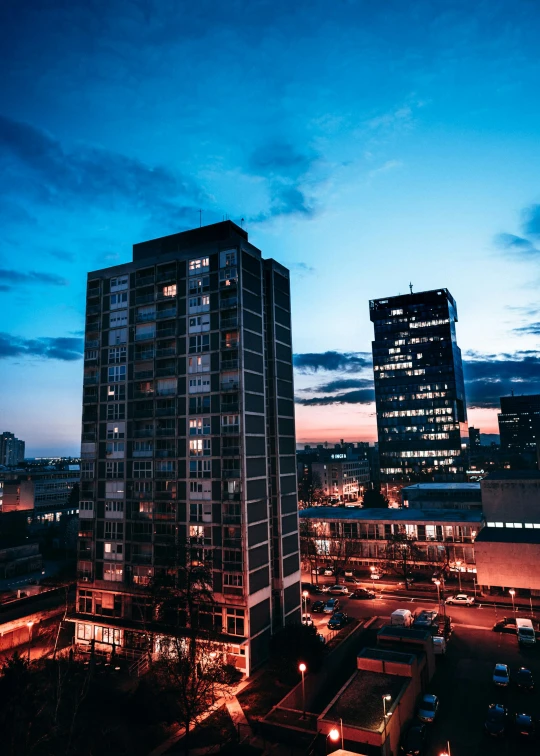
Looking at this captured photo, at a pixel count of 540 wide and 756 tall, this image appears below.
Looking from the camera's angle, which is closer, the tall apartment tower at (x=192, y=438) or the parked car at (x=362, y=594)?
the tall apartment tower at (x=192, y=438)

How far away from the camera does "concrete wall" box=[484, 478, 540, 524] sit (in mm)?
90875

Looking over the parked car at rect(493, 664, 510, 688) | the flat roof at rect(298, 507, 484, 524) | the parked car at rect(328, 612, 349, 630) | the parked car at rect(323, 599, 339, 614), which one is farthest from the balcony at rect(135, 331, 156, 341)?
the flat roof at rect(298, 507, 484, 524)

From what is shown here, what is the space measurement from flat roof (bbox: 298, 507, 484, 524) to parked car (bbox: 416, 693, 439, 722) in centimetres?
Result: 5161

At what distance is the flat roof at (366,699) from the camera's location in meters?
37.8

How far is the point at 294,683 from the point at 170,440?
30.9 meters

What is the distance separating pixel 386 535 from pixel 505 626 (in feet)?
112

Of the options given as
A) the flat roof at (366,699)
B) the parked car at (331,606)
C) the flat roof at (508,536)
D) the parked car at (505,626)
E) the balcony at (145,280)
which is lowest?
the parked car at (331,606)

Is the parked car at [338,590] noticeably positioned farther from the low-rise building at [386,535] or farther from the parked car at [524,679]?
the parked car at [524,679]

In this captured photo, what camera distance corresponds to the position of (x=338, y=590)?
84125mm

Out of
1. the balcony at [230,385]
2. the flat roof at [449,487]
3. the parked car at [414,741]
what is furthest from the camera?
the flat roof at [449,487]

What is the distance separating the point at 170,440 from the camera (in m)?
63.3

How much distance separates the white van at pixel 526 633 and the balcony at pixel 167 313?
58351 millimetres

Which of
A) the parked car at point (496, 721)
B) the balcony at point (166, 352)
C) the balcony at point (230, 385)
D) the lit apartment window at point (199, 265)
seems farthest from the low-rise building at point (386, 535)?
Answer: the lit apartment window at point (199, 265)

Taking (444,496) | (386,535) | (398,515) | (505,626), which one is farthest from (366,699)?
(444,496)
